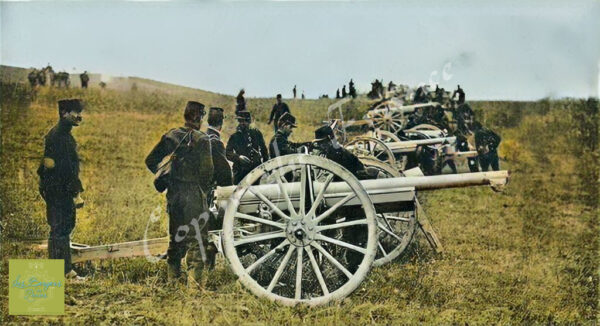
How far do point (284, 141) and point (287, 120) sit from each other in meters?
0.22

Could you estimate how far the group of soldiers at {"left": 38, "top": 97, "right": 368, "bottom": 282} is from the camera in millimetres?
5668

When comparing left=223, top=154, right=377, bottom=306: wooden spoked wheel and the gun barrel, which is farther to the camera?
the gun barrel

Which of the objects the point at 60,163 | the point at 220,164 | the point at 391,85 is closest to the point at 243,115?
the point at 220,164

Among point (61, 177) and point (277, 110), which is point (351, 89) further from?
point (61, 177)

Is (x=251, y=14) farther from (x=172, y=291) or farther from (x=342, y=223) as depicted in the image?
(x=172, y=291)

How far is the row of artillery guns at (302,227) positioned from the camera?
5.16 m

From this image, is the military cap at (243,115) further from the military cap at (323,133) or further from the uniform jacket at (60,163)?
the uniform jacket at (60,163)

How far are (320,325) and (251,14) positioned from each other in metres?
3.05

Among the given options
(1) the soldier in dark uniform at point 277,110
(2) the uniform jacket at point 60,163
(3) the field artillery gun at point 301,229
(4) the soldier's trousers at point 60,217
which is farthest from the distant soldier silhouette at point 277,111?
(4) the soldier's trousers at point 60,217

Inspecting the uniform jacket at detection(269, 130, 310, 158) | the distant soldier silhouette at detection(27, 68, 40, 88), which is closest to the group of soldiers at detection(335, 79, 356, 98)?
the uniform jacket at detection(269, 130, 310, 158)

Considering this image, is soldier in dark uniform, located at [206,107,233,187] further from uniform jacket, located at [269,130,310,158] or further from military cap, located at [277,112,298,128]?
military cap, located at [277,112,298,128]

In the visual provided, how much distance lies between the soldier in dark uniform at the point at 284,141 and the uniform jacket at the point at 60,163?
1.96 m

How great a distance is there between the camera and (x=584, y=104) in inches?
266

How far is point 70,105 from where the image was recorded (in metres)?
5.92
